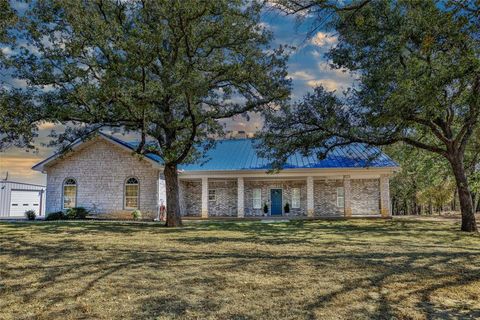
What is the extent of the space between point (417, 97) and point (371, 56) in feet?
15.3

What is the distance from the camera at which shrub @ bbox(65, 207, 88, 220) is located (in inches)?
821

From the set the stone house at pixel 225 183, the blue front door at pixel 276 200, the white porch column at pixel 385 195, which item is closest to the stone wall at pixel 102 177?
the stone house at pixel 225 183

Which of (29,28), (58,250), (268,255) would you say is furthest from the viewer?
(29,28)

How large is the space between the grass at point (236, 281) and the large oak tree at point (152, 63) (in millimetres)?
5734

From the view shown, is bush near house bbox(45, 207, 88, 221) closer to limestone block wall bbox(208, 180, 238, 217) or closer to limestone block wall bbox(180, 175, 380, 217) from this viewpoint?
limestone block wall bbox(180, 175, 380, 217)

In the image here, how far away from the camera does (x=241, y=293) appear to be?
5.37 m

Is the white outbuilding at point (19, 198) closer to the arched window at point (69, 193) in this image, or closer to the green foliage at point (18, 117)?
the arched window at point (69, 193)

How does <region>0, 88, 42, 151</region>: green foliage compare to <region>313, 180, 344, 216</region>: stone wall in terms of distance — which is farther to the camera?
<region>313, 180, 344, 216</region>: stone wall

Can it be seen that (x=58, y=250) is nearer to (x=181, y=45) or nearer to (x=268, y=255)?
(x=268, y=255)

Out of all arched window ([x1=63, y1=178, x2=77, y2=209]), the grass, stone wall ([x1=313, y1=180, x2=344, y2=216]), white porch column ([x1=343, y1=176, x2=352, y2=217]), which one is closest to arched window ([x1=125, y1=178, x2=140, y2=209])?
arched window ([x1=63, y1=178, x2=77, y2=209])

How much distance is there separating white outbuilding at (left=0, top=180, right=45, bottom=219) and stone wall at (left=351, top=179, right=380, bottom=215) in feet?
82.6

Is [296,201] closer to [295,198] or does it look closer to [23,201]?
[295,198]

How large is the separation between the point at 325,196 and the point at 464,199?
9.34 meters

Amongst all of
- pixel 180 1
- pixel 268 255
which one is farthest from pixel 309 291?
pixel 180 1
